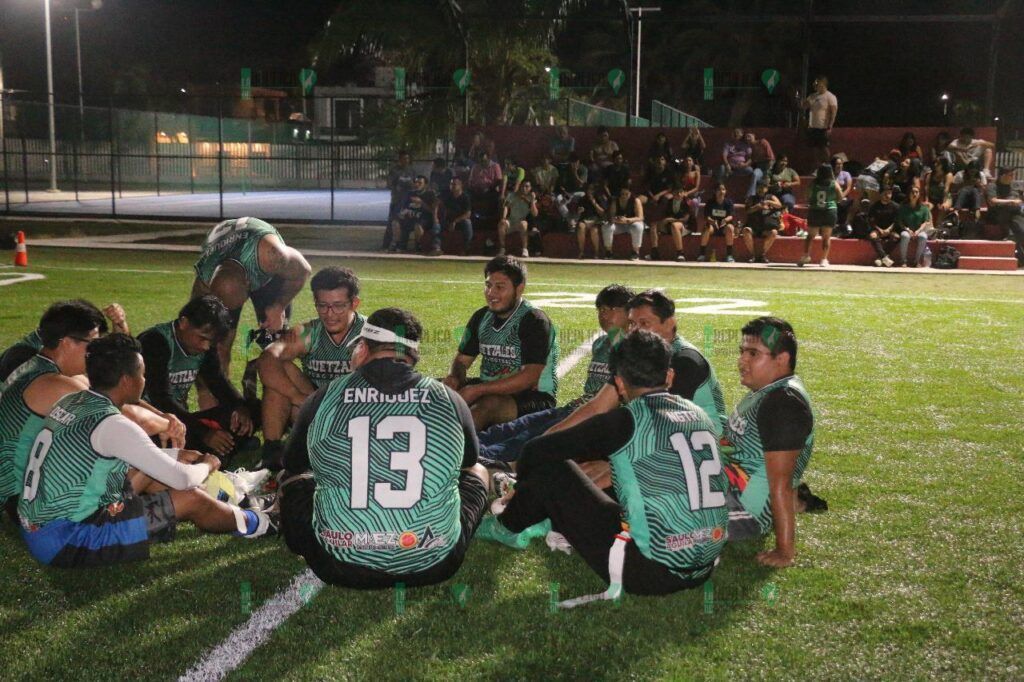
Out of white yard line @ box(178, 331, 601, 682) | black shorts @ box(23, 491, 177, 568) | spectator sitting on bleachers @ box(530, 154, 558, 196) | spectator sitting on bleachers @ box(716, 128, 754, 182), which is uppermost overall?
spectator sitting on bleachers @ box(716, 128, 754, 182)

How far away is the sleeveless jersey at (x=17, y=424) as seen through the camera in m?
5.52

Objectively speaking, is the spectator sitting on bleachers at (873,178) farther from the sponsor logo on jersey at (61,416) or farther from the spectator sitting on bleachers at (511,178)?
the sponsor logo on jersey at (61,416)

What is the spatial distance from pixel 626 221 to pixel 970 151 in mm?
8268

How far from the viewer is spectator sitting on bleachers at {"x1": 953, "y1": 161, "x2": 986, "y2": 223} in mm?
23000

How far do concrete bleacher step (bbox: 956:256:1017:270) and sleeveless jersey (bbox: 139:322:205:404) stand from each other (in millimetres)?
18704

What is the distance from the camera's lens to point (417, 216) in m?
24.3

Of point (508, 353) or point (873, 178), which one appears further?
point (873, 178)

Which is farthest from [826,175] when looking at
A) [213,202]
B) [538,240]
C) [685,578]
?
[213,202]

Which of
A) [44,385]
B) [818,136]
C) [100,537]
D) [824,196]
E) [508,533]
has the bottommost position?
[508,533]

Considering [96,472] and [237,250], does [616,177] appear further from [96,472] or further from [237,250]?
[96,472]

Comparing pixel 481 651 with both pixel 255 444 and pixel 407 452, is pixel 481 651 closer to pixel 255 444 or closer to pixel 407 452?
pixel 407 452

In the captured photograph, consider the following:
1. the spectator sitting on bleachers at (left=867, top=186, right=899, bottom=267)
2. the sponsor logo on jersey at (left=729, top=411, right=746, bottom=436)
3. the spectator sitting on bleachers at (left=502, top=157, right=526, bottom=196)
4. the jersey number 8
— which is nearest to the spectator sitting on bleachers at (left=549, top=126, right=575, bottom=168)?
the spectator sitting on bleachers at (left=502, top=157, right=526, bottom=196)

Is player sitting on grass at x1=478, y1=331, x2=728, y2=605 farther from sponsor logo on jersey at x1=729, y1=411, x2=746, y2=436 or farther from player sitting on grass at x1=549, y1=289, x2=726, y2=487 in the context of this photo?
player sitting on grass at x1=549, y1=289, x2=726, y2=487

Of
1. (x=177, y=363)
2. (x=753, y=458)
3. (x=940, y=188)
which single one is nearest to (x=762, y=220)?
(x=940, y=188)
